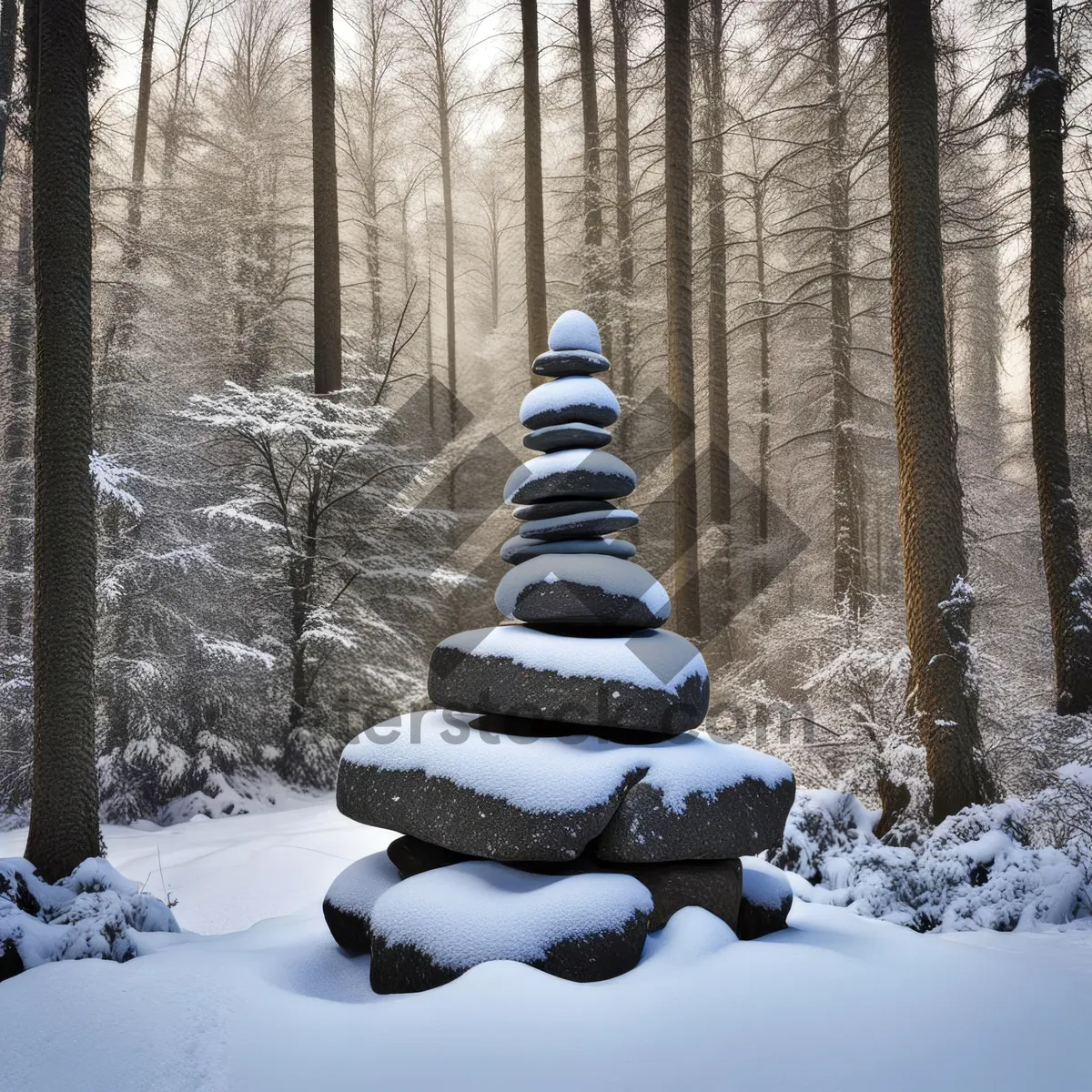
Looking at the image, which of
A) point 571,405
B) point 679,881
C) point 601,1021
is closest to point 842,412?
point 571,405

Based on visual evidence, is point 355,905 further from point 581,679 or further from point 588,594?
point 588,594

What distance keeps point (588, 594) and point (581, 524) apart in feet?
2.29

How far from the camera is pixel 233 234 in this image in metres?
15.9

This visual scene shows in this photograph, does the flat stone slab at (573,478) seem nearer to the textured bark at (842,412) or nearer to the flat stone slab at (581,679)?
the flat stone slab at (581,679)

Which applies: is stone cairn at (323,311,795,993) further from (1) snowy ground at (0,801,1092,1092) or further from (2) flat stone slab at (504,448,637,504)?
(1) snowy ground at (0,801,1092,1092)

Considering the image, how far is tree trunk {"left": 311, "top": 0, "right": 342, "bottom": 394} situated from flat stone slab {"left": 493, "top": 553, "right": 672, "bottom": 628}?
6788 millimetres

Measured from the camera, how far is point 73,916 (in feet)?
16.7

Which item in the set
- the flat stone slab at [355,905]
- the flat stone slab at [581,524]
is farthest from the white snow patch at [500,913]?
the flat stone slab at [581,524]

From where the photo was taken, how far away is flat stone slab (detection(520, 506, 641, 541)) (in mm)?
6219

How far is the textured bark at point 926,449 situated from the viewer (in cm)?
689

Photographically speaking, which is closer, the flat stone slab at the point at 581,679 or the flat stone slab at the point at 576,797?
the flat stone slab at the point at 576,797

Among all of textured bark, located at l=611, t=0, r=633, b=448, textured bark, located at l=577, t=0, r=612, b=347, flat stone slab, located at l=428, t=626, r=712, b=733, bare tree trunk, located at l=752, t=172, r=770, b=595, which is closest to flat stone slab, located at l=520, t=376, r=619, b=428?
flat stone slab, located at l=428, t=626, r=712, b=733

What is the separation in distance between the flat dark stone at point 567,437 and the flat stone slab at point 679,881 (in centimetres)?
→ 294

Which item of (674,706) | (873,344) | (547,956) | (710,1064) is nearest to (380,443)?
(674,706)
